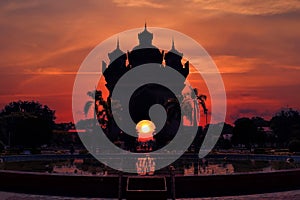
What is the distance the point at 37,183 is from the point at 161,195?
561 centimetres

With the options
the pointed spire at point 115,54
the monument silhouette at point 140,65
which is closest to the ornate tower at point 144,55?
the monument silhouette at point 140,65

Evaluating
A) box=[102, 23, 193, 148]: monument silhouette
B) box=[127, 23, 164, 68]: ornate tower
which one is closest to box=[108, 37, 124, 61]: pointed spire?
box=[102, 23, 193, 148]: monument silhouette

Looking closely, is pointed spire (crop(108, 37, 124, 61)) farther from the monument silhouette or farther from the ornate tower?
the ornate tower

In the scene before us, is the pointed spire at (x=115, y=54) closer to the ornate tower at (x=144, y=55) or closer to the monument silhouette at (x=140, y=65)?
the monument silhouette at (x=140, y=65)

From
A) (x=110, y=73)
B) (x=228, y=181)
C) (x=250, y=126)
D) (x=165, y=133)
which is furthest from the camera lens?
(x=110, y=73)

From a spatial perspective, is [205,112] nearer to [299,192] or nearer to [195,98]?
[195,98]

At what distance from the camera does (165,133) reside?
185 feet

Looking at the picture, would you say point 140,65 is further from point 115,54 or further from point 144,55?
point 115,54

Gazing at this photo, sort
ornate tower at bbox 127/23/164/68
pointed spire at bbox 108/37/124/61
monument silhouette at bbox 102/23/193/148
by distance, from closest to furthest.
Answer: monument silhouette at bbox 102/23/193/148, ornate tower at bbox 127/23/164/68, pointed spire at bbox 108/37/124/61

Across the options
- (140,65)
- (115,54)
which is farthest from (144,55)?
(115,54)

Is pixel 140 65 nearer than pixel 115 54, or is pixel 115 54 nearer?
pixel 140 65

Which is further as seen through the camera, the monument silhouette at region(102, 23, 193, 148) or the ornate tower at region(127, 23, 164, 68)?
the ornate tower at region(127, 23, 164, 68)

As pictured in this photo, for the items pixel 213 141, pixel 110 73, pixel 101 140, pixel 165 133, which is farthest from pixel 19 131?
pixel 213 141

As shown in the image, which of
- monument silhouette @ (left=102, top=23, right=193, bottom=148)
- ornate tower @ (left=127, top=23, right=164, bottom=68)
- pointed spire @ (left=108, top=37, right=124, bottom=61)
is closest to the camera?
monument silhouette @ (left=102, top=23, right=193, bottom=148)
